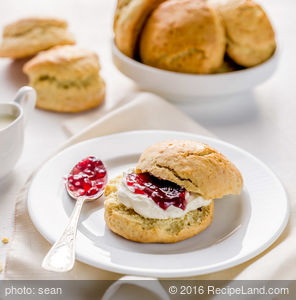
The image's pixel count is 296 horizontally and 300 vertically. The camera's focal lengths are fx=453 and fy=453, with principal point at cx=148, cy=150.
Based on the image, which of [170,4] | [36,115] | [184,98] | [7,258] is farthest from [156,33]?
[7,258]

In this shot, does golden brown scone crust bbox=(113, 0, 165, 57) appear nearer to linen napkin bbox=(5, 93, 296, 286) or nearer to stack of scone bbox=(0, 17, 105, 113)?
stack of scone bbox=(0, 17, 105, 113)

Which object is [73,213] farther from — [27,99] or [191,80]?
[191,80]

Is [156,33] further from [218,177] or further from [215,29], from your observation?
[218,177]

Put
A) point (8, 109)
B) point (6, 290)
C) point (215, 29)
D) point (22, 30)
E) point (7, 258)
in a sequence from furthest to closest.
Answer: point (22, 30)
point (215, 29)
point (8, 109)
point (7, 258)
point (6, 290)

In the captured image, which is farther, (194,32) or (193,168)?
(194,32)

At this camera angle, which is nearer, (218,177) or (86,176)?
(218,177)

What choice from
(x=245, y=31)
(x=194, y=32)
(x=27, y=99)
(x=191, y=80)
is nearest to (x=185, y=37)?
(x=194, y=32)

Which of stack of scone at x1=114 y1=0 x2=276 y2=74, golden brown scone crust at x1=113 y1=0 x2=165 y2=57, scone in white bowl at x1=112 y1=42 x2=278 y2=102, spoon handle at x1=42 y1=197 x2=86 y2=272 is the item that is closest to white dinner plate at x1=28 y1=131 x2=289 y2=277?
spoon handle at x1=42 y1=197 x2=86 y2=272

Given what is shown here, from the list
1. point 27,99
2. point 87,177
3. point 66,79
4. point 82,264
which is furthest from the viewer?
point 66,79
